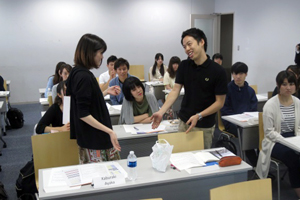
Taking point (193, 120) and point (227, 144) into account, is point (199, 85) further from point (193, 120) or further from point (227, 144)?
point (227, 144)

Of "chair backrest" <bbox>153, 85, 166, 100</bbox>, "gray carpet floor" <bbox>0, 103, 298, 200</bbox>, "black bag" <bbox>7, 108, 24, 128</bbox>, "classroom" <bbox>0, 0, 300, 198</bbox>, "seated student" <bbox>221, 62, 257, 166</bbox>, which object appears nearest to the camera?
"gray carpet floor" <bbox>0, 103, 298, 200</bbox>

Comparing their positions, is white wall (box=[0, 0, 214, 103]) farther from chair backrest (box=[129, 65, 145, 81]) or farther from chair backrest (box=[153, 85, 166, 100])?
chair backrest (box=[153, 85, 166, 100])

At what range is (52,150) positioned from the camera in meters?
2.52

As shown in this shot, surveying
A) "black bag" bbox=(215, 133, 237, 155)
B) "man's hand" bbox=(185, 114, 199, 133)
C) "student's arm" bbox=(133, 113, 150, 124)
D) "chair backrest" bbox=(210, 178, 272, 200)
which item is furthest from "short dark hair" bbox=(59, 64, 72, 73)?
"chair backrest" bbox=(210, 178, 272, 200)

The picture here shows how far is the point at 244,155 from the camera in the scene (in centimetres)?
344

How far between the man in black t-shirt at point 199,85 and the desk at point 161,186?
46 centimetres

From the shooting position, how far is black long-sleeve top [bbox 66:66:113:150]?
75.4 inches

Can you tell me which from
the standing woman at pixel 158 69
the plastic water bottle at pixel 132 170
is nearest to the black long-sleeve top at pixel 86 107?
the plastic water bottle at pixel 132 170

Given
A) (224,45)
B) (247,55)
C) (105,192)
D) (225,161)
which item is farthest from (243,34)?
(105,192)

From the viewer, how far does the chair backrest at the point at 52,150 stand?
8.05 ft

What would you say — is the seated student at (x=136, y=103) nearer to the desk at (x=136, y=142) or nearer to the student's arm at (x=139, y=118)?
the student's arm at (x=139, y=118)

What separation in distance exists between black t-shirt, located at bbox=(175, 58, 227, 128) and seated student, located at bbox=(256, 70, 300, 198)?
0.75 meters

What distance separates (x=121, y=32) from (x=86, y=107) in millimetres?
6953

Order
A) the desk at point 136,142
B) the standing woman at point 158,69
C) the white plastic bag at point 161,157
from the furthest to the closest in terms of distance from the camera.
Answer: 1. the standing woman at point 158,69
2. the desk at point 136,142
3. the white plastic bag at point 161,157
